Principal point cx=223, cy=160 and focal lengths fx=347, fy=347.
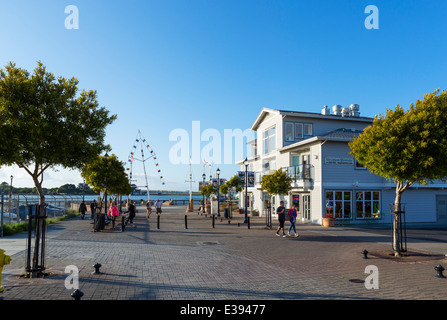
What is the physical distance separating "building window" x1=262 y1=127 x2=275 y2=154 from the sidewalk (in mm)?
17789

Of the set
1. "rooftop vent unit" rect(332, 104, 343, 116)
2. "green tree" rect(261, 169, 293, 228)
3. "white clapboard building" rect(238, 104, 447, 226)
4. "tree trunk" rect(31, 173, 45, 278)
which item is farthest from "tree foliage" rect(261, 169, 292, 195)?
"tree trunk" rect(31, 173, 45, 278)

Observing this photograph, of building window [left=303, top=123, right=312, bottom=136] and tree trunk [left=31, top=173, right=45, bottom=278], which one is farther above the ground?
building window [left=303, top=123, right=312, bottom=136]

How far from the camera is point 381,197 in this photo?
27234mm

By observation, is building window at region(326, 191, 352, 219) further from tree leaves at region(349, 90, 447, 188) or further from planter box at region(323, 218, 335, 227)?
tree leaves at region(349, 90, 447, 188)

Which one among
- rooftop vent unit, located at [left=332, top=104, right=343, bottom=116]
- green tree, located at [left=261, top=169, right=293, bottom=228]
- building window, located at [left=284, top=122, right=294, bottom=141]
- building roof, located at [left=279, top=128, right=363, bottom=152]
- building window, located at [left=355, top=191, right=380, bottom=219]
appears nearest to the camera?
green tree, located at [left=261, top=169, right=293, bottom=228]

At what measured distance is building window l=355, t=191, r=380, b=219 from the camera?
2669 centimetres

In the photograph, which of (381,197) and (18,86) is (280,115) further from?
(18,86)

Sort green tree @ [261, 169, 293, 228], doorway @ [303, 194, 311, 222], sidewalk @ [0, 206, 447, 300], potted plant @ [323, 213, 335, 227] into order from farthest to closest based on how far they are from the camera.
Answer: doorway @ [303, 194, 311, 222] → green tree @ [261, 169, 293, 228] → potted plant @ [323, 213, 335, 227] → sidewalk @ [0, 206, 447, 300]

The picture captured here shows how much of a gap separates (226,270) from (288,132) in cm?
2241

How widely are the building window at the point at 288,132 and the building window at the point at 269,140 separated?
244 centimetres

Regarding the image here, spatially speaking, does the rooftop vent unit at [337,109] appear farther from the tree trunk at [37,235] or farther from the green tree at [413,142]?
the tree trunk at [37,235]

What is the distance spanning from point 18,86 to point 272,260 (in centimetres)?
912

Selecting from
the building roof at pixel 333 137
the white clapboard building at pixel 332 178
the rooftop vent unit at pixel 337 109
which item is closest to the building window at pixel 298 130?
the white clapboard building at pixel 332 178
